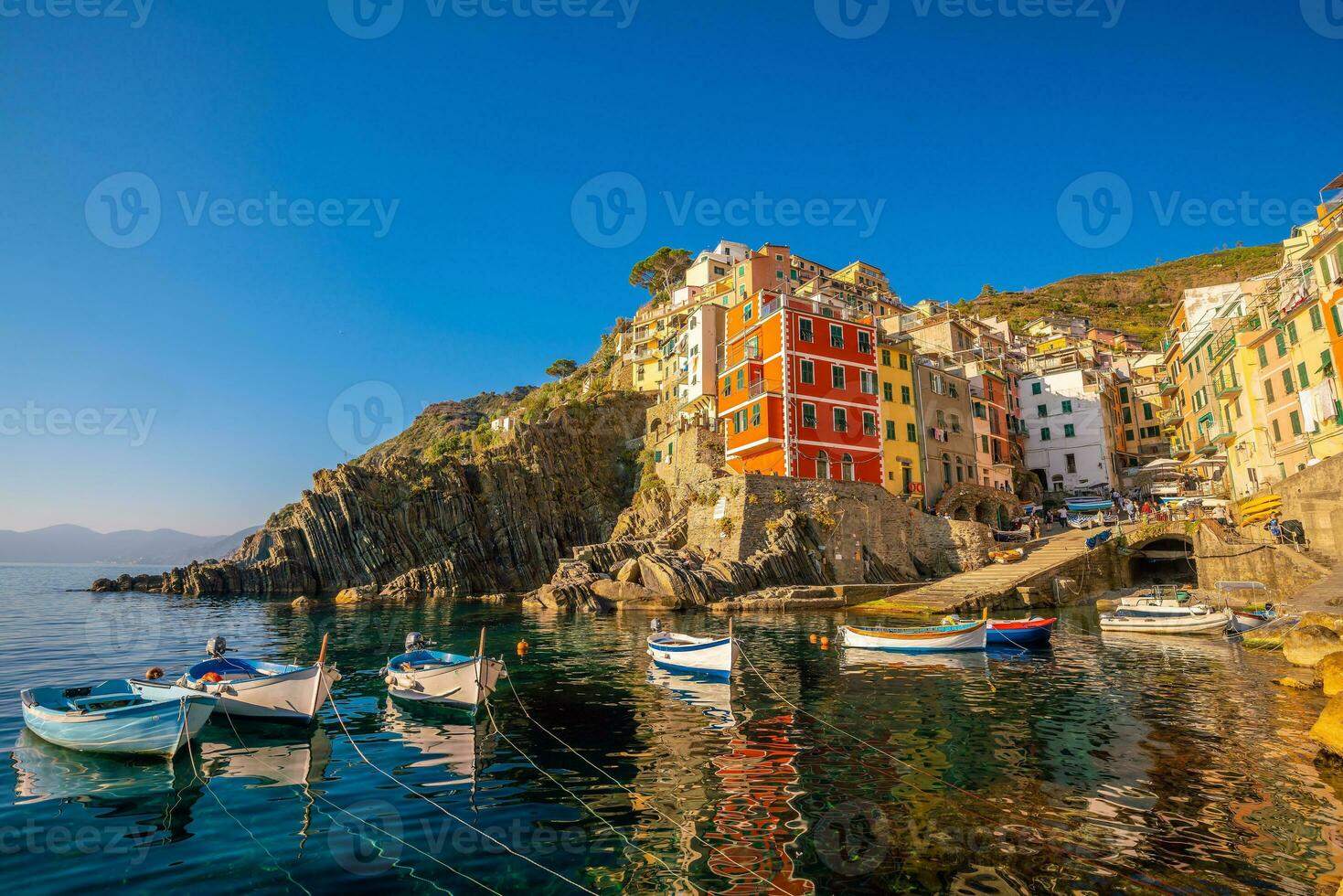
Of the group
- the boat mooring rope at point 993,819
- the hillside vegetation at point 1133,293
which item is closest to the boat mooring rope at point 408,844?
the boat mooring rope at point 993,819

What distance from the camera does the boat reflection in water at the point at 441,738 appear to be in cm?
1302

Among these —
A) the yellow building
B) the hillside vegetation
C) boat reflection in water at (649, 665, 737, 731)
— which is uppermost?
the hillside vegetation

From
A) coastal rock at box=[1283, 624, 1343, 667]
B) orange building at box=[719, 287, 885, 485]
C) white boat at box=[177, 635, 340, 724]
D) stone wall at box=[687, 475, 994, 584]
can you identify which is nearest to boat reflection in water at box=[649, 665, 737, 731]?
white boat at box=[177, 635, 340, 724]

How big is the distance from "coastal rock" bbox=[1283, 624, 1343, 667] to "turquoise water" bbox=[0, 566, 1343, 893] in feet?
4.17

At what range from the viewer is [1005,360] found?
3012 inches

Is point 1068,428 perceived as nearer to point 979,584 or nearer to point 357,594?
point 979,584

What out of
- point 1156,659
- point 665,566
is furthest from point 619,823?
point 665,566

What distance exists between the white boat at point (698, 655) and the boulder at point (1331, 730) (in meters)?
13.3

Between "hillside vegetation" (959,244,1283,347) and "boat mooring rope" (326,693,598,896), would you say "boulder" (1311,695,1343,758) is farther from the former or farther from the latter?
"hillside vegetation" (959,244,1283,347)

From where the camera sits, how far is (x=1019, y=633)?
27.6 meters

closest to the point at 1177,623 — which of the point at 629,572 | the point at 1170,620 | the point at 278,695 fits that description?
the point at 1170,620

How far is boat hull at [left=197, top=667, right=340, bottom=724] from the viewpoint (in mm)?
15828

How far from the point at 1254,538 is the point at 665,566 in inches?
1336

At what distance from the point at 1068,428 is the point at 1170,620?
45503 mm
